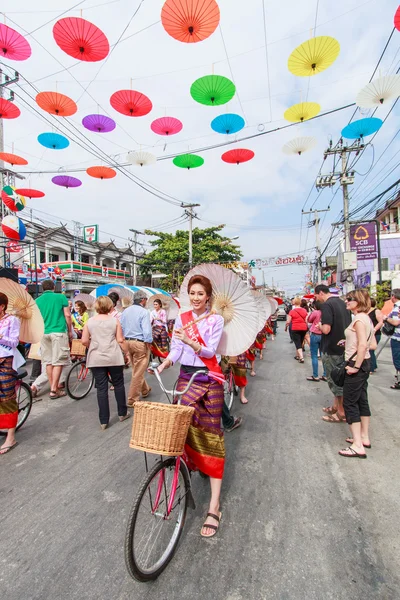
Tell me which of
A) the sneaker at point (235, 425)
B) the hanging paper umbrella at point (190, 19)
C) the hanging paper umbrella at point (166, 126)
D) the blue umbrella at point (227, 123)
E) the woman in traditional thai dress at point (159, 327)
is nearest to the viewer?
the sneaker at point (235, 425)

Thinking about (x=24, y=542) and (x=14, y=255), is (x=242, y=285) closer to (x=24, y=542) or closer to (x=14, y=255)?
(x=24, y=542)

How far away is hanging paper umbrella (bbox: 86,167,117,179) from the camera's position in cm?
931

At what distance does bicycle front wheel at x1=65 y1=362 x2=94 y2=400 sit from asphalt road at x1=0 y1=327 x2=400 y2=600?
136 cm

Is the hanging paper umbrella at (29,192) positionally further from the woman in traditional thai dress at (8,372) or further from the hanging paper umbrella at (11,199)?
the woman in traditional thai dress at (8,372)

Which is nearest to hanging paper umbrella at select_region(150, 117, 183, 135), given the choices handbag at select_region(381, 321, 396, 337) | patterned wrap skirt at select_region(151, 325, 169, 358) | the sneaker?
patterned wrap skirt at select_region(151, 325, 169, 358)

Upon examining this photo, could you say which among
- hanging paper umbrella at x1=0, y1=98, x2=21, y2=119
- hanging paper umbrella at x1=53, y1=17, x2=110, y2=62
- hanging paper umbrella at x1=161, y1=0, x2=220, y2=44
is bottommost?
hanging paper umbrella at x1=161, y1=0, x2=220, y2=44

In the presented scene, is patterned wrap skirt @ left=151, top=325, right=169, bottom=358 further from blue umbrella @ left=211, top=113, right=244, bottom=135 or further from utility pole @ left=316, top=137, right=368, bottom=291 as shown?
utility pole @ left=316, top=137, right=368, bottom=291

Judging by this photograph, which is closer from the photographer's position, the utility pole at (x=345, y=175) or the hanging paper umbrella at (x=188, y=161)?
the hanging paper umbrella at (x=188, y=161)

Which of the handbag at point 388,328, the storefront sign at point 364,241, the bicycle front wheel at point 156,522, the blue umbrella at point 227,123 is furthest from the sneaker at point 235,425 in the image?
the storefront sign at point 364,241

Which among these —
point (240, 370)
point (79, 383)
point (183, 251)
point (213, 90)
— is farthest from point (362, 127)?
point (183, 251)

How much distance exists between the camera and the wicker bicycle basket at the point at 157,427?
1.82 meters

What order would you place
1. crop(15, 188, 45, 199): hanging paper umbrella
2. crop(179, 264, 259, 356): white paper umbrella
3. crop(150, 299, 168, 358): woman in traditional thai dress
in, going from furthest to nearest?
1. crop(15, 188, 45, 199): hanging paper umbrella
2. crop(150, 299, 168, 358): woman in traditional thai dress
3. crop(179, 264, 259, 356): white paper umbrella

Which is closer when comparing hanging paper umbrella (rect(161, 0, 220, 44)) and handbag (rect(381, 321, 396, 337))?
hanging paper umbrella (rect(161, 0, 220, 44))

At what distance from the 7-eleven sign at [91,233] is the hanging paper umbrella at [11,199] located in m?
17.2
